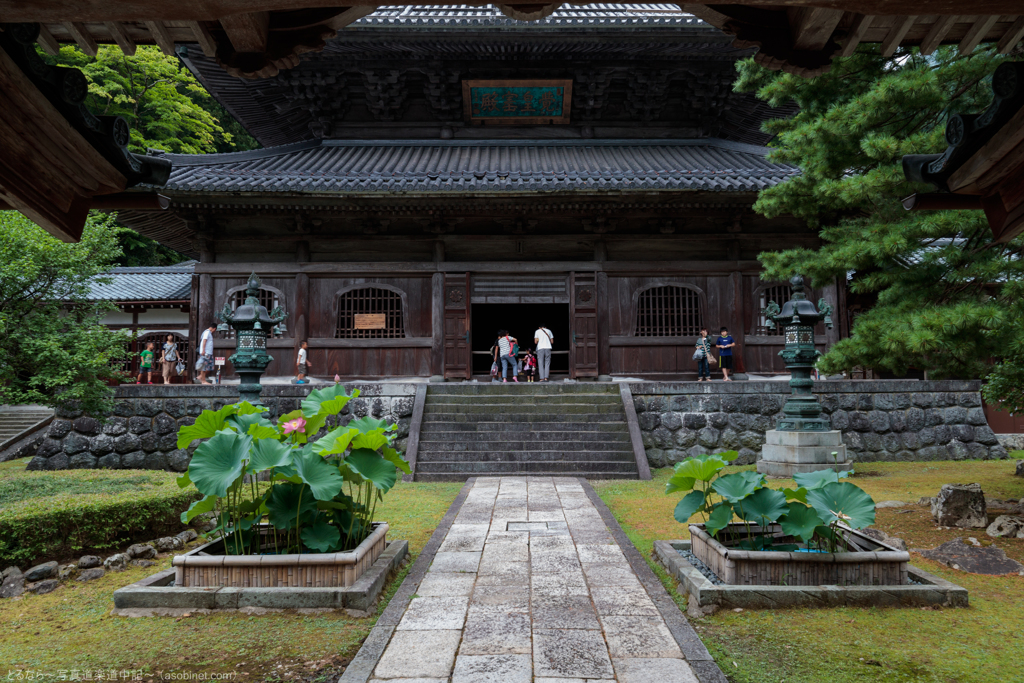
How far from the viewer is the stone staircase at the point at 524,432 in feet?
30.3

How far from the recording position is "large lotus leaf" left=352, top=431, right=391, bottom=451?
3969 mm

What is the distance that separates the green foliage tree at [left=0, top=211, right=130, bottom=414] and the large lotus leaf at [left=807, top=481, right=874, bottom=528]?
30.7 feet

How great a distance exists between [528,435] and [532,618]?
663 centimetres

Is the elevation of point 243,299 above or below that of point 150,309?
below

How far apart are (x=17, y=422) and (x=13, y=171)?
1758 cm

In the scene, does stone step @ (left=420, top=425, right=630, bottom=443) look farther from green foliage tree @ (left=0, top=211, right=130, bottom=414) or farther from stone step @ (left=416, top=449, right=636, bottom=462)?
green foliage tree @ (left=0, top=211, right=130, bottom=414)

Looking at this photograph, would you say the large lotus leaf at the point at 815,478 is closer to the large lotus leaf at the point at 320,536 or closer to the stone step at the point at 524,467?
the large lotus leaf at the point at 320,536

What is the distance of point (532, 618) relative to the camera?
11.0ft

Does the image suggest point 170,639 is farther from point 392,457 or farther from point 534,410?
point 534,410

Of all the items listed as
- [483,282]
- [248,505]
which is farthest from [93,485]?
[483,282]

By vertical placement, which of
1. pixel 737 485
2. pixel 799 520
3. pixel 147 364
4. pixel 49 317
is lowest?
pixel 799 520

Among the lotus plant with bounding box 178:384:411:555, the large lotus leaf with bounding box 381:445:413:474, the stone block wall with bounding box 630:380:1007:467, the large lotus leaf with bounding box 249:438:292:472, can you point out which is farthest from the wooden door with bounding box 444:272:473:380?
the large lotus leaf with bounding box 249:438:292:472

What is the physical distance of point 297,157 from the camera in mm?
14016

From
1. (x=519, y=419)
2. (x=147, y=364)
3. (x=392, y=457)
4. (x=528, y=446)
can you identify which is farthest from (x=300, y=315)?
(x=392, y=457)
